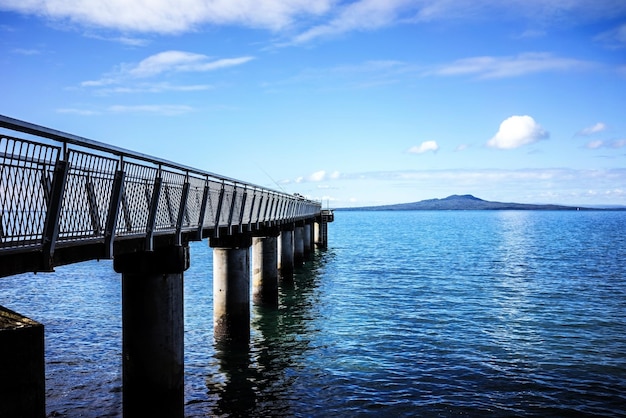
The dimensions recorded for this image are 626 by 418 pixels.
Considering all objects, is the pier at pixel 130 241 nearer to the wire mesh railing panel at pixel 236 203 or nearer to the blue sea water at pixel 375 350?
the wire mesh railing panel at pixel 236 203

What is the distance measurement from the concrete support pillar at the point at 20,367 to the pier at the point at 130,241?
0.03 feet

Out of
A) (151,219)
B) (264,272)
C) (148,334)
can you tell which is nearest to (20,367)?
(151,219)

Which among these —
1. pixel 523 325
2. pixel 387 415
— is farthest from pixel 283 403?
pixel 523 325

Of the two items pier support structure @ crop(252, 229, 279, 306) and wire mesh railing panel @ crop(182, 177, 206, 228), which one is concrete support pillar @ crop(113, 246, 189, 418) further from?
pier support structure @ crop(252, 229, 279, 306)

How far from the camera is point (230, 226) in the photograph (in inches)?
715

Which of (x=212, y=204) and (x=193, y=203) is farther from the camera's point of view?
(x=212, y=204)

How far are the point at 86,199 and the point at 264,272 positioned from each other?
19592mm

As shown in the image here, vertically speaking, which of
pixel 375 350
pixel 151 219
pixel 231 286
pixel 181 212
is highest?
pixel 181 212

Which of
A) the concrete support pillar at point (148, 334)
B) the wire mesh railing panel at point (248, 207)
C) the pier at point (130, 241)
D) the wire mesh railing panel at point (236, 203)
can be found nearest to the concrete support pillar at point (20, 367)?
the pier at point (130, 241)

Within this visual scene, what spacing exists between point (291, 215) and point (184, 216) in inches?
808

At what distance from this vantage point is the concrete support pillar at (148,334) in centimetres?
1241

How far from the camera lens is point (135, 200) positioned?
11.8 meters

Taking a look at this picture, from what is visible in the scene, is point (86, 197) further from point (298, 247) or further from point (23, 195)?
point (298, 247)

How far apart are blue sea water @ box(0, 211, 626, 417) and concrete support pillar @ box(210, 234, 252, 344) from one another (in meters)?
0.95
